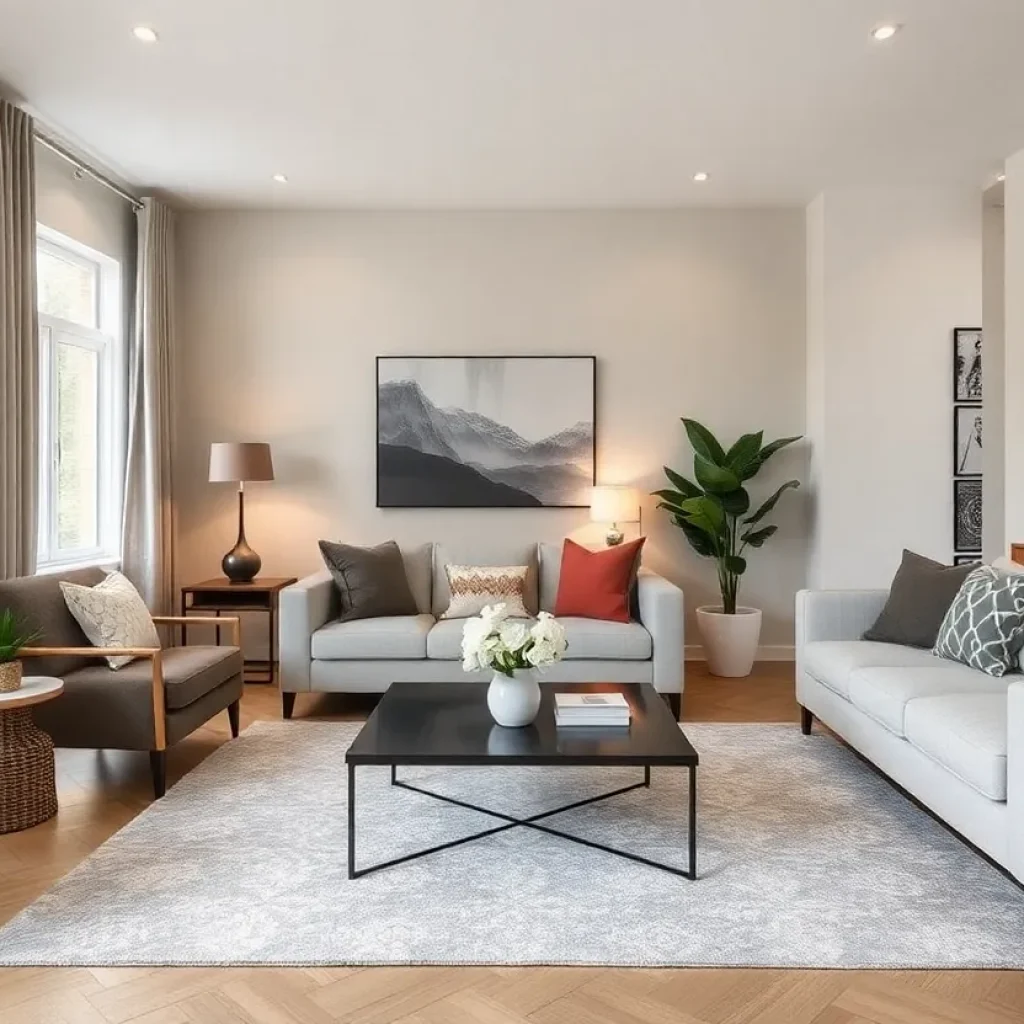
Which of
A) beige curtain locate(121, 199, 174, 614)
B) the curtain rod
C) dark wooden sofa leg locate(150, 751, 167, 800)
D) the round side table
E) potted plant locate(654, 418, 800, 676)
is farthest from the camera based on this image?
potted plant locate(654, 418, 800, 676)

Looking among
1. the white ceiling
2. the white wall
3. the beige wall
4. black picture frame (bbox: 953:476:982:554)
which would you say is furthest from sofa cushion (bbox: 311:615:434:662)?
black picture frame (bbox: 953:476:982:554)

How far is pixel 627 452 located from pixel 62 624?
3.41 meters

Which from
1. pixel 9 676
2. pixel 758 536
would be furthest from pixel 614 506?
pixel 9 676

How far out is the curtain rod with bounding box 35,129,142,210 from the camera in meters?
4.31

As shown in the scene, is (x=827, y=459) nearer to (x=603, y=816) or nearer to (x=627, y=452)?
(x=627, y=452)

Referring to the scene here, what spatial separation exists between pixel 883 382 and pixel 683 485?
1.35 meters

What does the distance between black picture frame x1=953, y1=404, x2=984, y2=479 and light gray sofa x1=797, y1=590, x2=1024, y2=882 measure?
1812mm

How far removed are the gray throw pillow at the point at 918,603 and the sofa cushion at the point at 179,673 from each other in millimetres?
2845

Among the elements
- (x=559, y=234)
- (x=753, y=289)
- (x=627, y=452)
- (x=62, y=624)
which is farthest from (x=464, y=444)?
(x=62, y=624)

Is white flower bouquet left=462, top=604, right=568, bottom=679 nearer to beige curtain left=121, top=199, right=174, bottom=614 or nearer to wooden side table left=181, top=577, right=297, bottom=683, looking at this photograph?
wooden side table left=181, top=577, right=297, bottom=683

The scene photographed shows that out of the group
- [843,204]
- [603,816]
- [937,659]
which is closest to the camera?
[603,816]

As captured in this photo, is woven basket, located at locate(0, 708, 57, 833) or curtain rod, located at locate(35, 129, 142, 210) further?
curtain rod, located at locate(35, 129, 142, 210)

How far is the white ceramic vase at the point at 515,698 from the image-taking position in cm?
288

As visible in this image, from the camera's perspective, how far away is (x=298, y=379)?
5.68m
